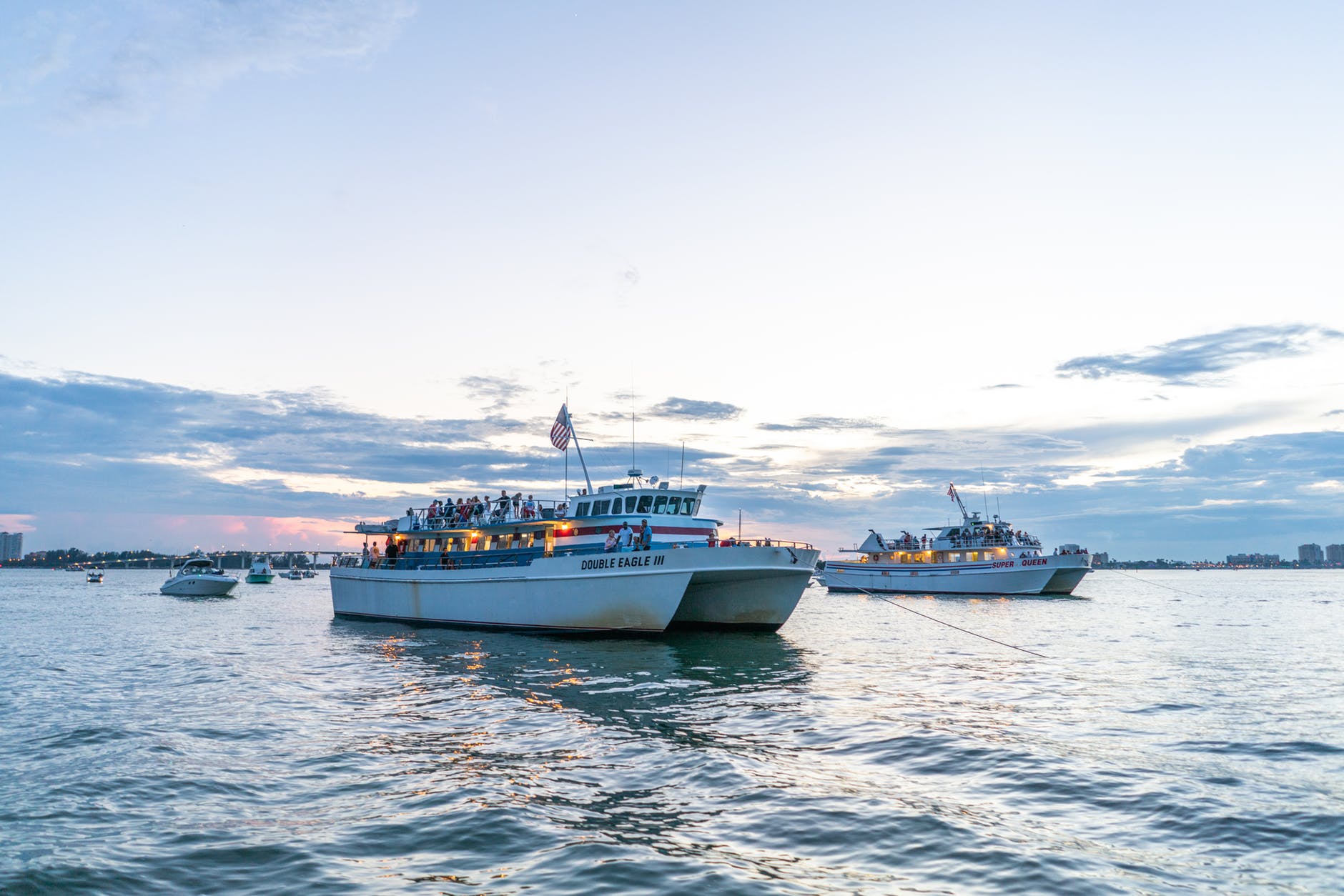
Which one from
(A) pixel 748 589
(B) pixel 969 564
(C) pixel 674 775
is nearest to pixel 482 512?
(A) pixel 748 589

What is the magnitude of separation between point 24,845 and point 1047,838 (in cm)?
1098

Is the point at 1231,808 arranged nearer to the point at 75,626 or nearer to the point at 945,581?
the point at 75,626

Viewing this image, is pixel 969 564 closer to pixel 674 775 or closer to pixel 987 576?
pixel 987 576

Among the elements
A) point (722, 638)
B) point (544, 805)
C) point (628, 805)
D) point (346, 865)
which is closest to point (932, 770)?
point (628, 805)

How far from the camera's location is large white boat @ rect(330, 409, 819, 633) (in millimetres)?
30000

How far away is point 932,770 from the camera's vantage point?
11.7 m

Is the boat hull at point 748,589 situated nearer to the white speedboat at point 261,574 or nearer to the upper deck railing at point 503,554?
the upper deck railing at point 503,554

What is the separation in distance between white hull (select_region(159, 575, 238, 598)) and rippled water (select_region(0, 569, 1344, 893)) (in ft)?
200

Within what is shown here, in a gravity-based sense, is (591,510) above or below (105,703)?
above

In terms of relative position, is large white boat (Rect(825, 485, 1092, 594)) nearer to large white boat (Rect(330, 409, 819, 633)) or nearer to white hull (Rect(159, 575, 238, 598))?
large white boat (Rect(330, 409, 819, 633))

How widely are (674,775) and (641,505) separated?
72.5ft

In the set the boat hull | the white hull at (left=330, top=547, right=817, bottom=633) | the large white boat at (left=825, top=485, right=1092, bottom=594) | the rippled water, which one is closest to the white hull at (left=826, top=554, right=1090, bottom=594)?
the large white boat at (left=825, top=485, right=1092, bottom=594)

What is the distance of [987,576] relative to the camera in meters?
71.7

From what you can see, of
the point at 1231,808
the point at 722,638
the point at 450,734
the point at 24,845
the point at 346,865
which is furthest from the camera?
the point at 722,638
